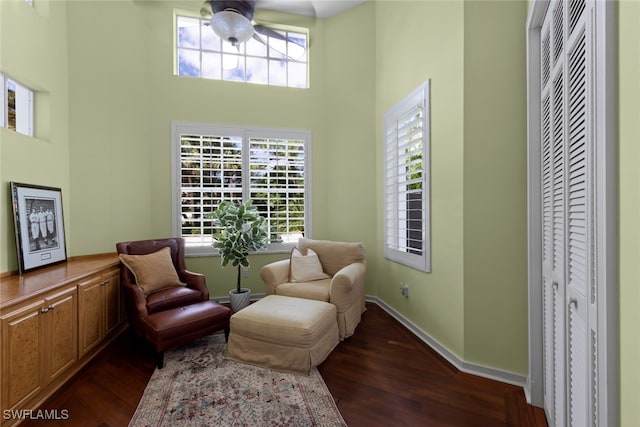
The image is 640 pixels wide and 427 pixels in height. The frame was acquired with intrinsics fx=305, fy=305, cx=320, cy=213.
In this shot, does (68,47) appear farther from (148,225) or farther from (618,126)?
(618,126)

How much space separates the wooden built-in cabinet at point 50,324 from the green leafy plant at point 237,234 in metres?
1.11

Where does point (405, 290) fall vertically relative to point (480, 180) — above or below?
below

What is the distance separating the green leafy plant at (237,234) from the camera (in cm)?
366

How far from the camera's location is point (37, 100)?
296cm

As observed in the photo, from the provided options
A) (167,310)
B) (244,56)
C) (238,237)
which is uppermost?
(244,56)

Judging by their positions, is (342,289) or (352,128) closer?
(342,289)

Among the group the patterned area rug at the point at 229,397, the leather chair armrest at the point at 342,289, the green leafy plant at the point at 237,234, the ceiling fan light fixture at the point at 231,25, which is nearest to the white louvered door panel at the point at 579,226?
the patterned area rug at the point at 229,397

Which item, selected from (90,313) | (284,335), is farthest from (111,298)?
(284,335)

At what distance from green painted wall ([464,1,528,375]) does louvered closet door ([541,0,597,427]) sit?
13.1 inches

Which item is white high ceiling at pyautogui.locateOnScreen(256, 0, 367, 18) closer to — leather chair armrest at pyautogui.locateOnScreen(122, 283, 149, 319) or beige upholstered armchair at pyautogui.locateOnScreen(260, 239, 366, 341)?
beige upholstered armchair at pyautogui.locateOnScreen(260, 239, 366, 341)

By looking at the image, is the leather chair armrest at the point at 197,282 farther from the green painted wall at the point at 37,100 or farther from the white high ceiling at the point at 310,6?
the white high ceiling at the point at 310,6

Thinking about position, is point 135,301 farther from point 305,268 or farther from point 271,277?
point 305,268

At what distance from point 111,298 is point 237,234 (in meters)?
1.37

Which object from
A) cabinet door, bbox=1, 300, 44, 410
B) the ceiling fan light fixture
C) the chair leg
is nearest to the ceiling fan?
the ceiling fan light fixture
